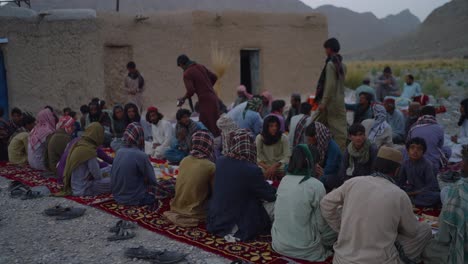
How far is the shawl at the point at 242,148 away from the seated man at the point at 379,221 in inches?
40.7

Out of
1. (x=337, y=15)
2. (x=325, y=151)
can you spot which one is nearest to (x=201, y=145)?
(x=325, y=151)

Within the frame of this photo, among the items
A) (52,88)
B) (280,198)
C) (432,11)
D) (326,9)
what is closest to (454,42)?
(432,11)

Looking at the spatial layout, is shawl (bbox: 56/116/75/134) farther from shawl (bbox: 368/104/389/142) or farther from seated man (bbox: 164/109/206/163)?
shawl (bbox: 368/104/389/142)

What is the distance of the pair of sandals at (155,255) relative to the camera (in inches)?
152

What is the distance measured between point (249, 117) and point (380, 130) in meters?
2.06

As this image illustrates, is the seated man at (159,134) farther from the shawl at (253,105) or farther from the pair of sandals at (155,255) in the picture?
the pair of sandals at (155,255)

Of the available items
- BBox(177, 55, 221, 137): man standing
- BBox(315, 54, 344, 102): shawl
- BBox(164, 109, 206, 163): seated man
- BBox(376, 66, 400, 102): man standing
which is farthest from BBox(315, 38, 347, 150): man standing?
BBox(376, 66, 400, 102): man standing

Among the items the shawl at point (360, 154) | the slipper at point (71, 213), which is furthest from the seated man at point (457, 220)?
the slipper at point (71, 213)

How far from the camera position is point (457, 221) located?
316 cm

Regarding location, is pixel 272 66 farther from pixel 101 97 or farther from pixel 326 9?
pixel 326 9

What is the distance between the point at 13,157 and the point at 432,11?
262ft

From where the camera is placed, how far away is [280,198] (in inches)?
149

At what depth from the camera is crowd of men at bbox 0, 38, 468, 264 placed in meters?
3.17

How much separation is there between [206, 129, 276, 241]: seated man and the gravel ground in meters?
0.39
